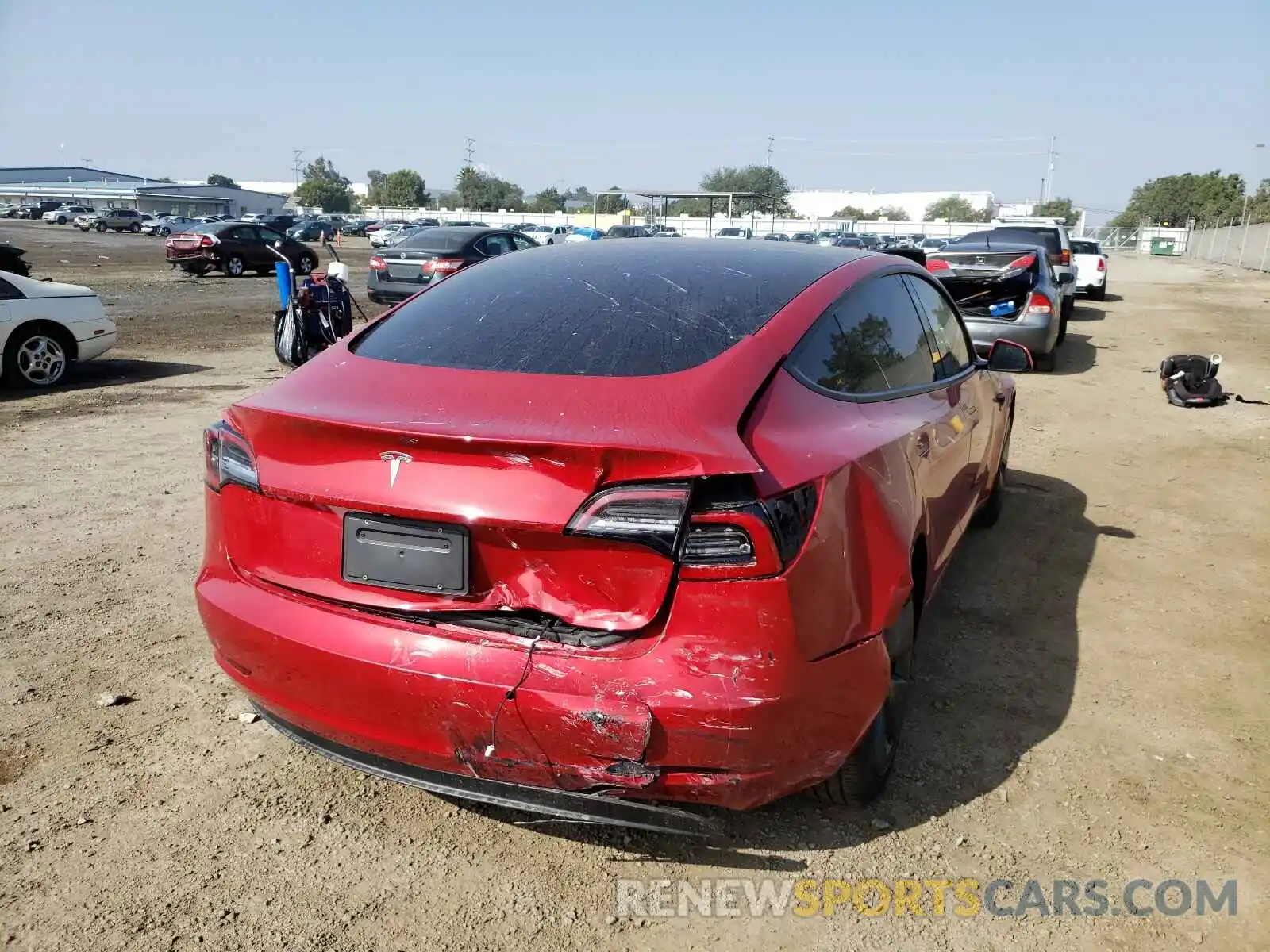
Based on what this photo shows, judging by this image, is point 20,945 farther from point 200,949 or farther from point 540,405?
point 540,405

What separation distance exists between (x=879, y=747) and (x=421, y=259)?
46.4ft

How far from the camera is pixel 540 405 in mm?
2236

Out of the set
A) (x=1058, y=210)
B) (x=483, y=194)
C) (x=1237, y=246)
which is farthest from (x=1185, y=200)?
(x=483, y=194)

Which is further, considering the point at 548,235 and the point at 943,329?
the point at 548,235

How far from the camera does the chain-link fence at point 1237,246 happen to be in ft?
138

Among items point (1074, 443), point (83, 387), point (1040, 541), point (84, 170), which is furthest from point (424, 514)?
point (84, 170)

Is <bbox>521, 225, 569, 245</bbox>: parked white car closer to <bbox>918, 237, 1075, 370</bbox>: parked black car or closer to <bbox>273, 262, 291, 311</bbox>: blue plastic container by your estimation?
<bbox>273, 262, 291, 311</bbox>: blue plastic container

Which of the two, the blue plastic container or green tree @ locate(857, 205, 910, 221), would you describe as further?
green tree @ locate(857, 205, 910, 221)

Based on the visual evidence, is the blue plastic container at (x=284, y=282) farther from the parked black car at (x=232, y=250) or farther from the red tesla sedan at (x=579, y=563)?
the parked black car at (x=232, y=250)

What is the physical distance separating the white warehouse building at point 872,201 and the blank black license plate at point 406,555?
136 metres

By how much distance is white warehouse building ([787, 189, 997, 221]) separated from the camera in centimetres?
13449

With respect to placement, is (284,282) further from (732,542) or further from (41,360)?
(732,542)

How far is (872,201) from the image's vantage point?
138 m

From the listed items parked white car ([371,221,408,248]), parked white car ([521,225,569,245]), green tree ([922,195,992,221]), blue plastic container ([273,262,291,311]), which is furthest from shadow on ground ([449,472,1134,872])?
green tree ([922,195,992,221])
